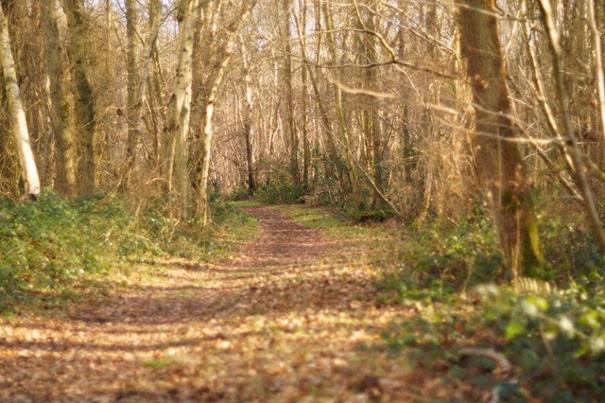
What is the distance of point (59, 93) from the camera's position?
18.1 m

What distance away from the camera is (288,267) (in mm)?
13312

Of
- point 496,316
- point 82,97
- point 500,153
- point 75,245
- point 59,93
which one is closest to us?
point 496,316

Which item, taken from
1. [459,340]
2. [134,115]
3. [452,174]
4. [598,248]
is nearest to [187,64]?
[134,115]

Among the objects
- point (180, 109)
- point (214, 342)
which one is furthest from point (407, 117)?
point (214, 342)

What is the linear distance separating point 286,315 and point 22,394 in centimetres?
314

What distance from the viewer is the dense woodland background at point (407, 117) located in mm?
8828

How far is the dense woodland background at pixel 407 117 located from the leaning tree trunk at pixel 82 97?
0.04 metres

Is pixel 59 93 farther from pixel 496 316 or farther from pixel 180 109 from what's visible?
pixel 496 316

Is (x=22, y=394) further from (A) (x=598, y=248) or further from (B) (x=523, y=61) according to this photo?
(B) (x=523, y=61)

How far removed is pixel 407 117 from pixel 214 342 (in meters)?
13.2

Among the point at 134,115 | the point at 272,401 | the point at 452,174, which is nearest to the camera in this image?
the point at 272,401

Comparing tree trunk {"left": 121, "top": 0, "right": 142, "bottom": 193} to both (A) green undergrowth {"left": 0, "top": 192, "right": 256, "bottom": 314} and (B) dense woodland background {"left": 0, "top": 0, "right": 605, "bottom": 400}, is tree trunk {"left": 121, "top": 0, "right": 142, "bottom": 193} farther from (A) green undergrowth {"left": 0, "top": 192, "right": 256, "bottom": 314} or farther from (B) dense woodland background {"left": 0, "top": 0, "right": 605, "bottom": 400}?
(A) green undergrowth {"left": 0, "top": 192, "right": 256, "bottom": 314}

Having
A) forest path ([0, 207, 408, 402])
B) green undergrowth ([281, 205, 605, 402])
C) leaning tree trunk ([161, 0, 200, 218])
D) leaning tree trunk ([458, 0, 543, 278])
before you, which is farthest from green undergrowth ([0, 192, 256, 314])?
leaning tree trunk ([458, 0, 543, 278])

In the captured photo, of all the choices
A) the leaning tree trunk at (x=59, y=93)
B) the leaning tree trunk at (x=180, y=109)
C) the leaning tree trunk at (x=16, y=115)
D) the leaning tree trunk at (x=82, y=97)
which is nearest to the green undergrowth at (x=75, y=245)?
the leaning tree trunk at (x=16, y=115)
